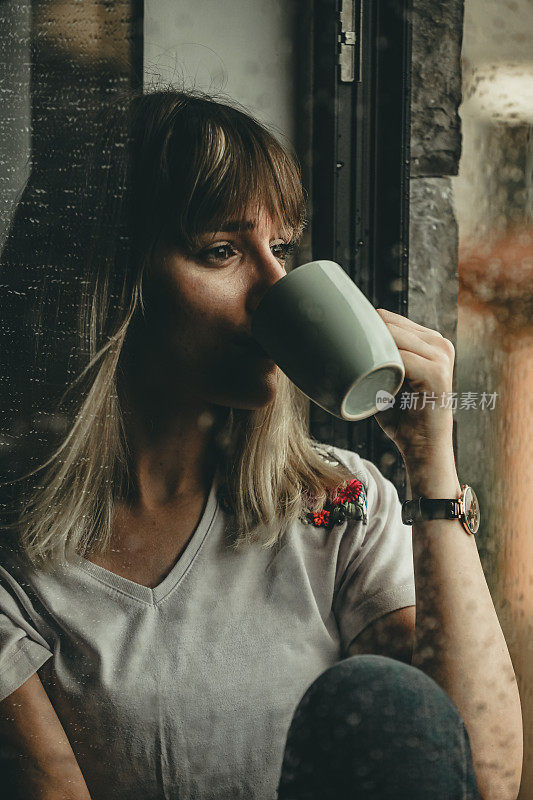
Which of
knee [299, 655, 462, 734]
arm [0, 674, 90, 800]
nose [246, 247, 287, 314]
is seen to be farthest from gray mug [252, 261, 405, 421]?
arm [0, 674, 90, 800]

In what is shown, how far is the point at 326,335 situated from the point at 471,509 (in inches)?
6.9

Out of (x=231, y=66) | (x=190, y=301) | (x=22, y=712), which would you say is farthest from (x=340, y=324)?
(x=22, y=712)

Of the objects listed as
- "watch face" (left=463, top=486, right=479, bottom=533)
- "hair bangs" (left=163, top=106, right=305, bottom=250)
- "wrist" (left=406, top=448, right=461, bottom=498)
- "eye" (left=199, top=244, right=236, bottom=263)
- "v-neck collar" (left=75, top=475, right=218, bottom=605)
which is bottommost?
"v-neck collar" (left=75, top=475, right=218, bottom=605)

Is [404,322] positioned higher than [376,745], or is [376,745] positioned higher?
[404,322]

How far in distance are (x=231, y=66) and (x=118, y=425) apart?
25 centimetres

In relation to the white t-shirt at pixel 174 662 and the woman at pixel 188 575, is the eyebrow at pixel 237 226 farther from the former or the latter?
the white t-shirt at pixel 174 662

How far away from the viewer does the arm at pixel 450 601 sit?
16.7 inches

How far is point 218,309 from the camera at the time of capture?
418 millimetres

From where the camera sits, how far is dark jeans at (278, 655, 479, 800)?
0.35 metres

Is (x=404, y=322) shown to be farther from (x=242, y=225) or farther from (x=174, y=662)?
(x=174, y=662)

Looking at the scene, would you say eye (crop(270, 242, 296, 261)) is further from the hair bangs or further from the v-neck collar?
the v-neck collar

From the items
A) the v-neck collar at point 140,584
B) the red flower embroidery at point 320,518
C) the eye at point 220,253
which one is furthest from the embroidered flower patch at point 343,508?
the eye at point 220,253

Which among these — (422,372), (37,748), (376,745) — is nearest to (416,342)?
(422,372)

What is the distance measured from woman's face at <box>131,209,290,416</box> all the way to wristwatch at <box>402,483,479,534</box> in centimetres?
13
